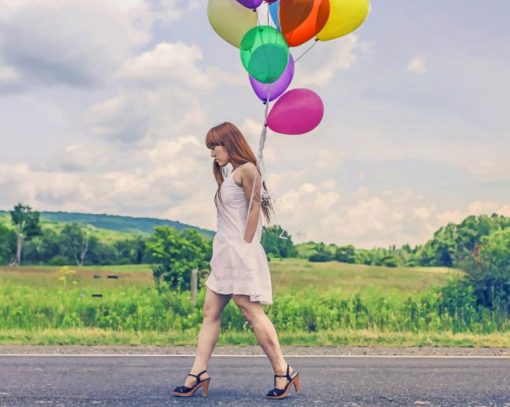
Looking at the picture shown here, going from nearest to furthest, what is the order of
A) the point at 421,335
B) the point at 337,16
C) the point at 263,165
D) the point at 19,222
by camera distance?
the point at 263,165, the point at 337,16, the point at 421,335, the point at 19,222

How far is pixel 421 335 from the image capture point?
10781mm

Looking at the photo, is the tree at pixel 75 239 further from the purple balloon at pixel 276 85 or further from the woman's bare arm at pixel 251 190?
the woman's bare arm at pixel 251 190

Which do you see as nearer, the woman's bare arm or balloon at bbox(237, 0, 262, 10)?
the woman's bare arm

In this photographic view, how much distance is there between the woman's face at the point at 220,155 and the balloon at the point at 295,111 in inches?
25.7

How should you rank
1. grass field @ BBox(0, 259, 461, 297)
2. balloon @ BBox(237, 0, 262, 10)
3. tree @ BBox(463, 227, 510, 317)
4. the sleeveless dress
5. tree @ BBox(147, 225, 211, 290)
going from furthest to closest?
grass field @ BBox(0, 259, 461, 297) → tree @ BBox(147, 225, 211, 290) → tree @ BBox(463, 227, 510, 317) → balloon @ BBox(237, 0, 262, 10) → the sleeveless dress

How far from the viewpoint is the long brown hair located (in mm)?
A: 5449

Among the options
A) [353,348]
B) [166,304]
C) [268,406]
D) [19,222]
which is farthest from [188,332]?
[19,222]

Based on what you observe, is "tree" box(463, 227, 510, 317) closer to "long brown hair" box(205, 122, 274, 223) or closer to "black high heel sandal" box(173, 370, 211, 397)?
"long brown hair" box(205, 122, 274, 223)

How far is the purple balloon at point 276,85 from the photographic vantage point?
630 cm

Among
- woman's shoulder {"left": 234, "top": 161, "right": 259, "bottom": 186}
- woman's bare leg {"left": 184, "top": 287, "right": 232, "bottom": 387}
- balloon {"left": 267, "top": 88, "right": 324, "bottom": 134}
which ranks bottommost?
woman's bare leg {"left": 184, "top": 287, "right": 232, "bottom": 387}

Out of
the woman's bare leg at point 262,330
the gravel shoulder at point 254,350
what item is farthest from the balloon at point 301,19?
the gravel shoulder at point 254,350

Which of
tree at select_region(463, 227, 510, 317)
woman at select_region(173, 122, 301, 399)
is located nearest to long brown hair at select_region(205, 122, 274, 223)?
woman at select_region(173, 122, 301, 399)

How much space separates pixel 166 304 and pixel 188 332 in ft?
6.04

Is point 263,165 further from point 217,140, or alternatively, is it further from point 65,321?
point 65,321
